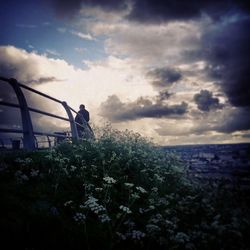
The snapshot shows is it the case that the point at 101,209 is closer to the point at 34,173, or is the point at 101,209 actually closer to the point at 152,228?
the point at 152,228

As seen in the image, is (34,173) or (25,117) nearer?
(34,173)

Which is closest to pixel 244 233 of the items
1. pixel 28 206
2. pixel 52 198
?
pixel 52 198

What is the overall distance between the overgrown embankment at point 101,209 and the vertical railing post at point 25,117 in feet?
2.61

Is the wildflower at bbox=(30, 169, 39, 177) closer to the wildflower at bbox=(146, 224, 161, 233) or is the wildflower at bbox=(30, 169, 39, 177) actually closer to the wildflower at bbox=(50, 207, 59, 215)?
the wildflower at bbox=(50, 207, 59, 215)

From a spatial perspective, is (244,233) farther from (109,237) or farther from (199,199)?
(109,237)

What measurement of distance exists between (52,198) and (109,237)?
133 centimetres

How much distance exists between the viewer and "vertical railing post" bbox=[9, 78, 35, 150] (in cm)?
745

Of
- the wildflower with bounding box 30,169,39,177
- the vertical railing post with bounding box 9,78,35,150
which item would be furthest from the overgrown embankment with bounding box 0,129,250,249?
the vertical railing post with bounding box 9,78,35,150

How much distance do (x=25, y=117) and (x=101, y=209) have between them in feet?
15.3

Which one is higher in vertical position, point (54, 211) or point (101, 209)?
point (101, 209)

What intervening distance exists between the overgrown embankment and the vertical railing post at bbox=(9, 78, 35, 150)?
2.61 feet

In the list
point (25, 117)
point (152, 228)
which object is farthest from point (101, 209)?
point (25, 117)

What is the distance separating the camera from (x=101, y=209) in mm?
3838

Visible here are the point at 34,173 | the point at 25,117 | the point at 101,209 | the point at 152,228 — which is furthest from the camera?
the point at 25,117
